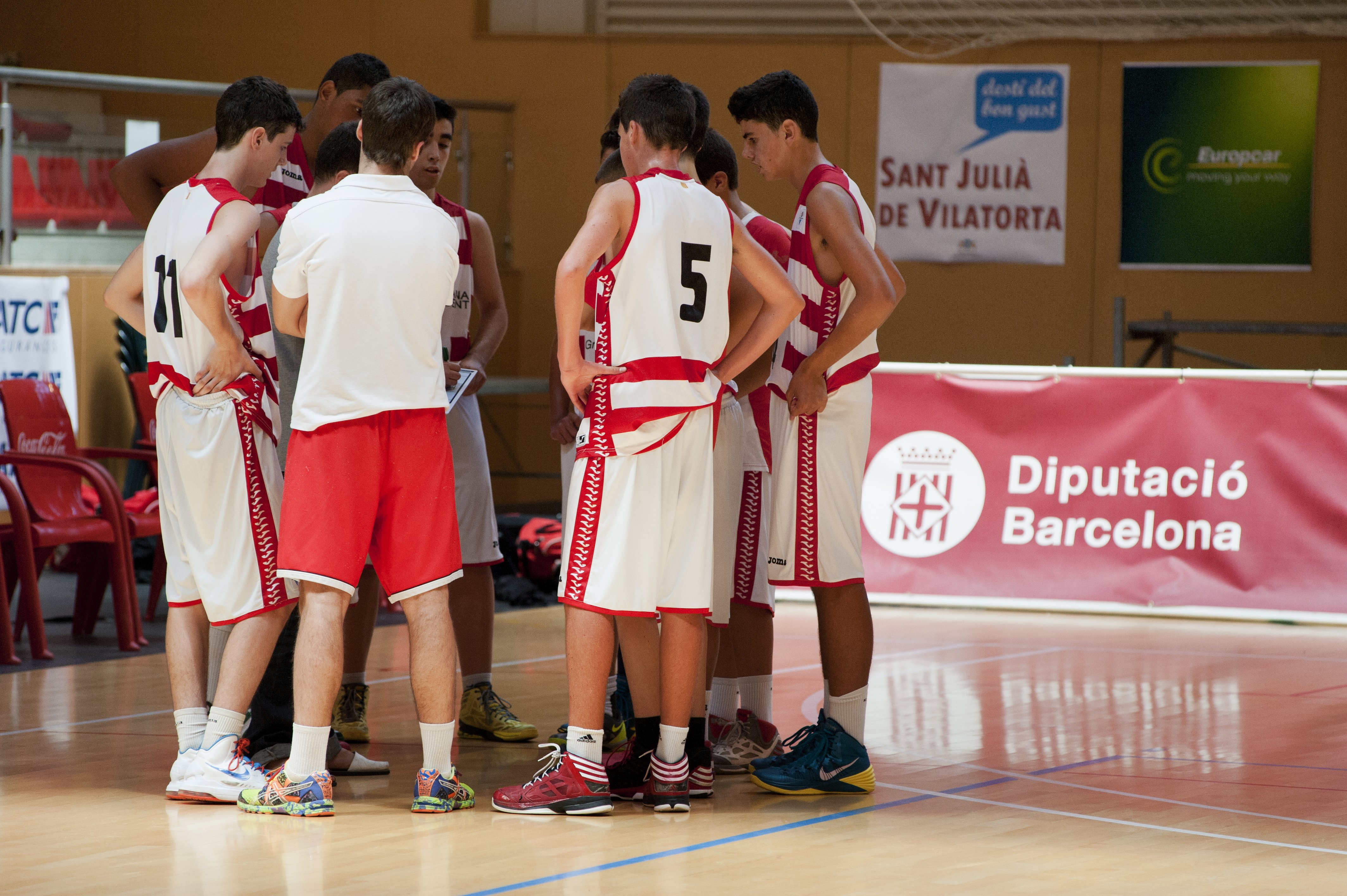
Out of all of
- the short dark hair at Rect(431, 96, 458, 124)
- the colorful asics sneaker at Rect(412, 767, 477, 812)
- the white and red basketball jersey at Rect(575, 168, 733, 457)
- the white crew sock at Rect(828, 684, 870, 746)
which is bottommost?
the colorful asics sneaker at Rect(412, 767, 477, 812)

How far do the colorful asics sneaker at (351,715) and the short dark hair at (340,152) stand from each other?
5.44 feet

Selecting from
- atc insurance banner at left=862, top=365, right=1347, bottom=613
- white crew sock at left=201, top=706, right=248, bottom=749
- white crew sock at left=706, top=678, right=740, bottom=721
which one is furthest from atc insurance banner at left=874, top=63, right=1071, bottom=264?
white crew sock at left=201, top=706, right=248, bottom=749

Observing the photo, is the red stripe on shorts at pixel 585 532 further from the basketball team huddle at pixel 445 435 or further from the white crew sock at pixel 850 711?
the white crew sock at pixel 850 711

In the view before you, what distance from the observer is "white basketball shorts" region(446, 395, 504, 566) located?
5.07 metres

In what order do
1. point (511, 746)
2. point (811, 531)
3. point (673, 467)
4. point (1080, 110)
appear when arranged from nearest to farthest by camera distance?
1. point (673, 467)
2. point (811, 531)
3. point (511, 746)
4. point (1080, 110)

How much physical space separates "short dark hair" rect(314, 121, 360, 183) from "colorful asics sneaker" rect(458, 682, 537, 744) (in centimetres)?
179

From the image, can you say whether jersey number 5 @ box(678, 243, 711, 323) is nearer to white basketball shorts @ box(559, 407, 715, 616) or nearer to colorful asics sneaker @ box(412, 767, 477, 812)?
white basketball shorts @ box(559, 407, 715, 616)

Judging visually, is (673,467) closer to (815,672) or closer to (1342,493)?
(815,672)

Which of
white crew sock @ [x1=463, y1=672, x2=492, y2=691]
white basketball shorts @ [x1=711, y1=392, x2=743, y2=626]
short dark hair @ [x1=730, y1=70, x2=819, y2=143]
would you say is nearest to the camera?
short dark hair @ [x1=730, y1=70, x2=819, y2=143]

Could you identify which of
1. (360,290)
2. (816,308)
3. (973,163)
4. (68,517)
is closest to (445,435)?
(360,290)

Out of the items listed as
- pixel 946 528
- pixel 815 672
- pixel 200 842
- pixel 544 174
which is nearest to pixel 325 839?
pixel 200 842

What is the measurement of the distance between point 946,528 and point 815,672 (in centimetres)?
212

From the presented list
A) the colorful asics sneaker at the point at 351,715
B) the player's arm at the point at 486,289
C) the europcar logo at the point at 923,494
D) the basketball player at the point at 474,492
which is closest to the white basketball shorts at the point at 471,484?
the basketball player at the point at 474,492

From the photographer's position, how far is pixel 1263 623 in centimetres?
794
